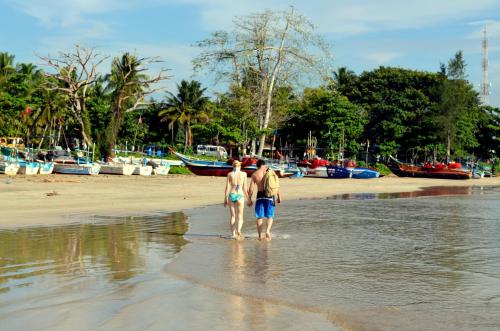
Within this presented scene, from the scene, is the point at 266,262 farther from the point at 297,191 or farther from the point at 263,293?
the point at 297,191

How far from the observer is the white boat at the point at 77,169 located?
37375 millimetres

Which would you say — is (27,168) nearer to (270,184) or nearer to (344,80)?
(270,184)

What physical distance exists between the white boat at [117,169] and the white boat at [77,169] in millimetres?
1460

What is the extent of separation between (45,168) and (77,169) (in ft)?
6.29

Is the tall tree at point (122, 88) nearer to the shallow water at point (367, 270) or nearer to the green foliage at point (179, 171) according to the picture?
the green foliage at point (179, 171)

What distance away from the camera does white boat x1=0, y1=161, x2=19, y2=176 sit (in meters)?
34.3

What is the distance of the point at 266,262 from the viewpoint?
9648 mm

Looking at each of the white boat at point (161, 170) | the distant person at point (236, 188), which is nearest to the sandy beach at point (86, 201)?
the distant person at point (236, 188)

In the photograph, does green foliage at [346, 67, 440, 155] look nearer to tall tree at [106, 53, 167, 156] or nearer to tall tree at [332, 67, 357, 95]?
tall tree at [332, 67, 357, 95]

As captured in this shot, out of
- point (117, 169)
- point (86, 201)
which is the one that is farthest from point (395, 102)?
point (86, 201)

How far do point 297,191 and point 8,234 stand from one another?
66.7 feet

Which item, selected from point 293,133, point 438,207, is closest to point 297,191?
point 438,207

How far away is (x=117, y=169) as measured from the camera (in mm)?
39438

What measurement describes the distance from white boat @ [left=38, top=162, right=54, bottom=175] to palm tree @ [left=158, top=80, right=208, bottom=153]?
31.6 m
